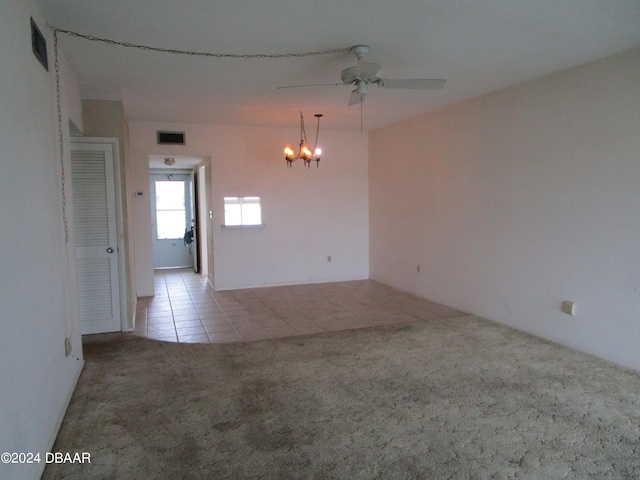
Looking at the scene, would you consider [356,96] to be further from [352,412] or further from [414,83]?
[352,412]

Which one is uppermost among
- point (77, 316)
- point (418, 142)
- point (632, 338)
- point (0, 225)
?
point (418, 142)

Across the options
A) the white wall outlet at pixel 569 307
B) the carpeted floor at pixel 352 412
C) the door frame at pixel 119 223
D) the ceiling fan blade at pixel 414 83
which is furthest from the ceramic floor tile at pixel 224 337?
the white wall outlet at pixel 569 307

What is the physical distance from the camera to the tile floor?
4590mm

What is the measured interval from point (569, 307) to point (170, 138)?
5.34m

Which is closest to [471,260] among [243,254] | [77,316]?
[243,254]

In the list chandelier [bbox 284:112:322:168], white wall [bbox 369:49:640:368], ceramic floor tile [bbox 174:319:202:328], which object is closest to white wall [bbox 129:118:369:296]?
chandelier [bbox 284:112:322:168]

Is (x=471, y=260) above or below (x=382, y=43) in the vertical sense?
below

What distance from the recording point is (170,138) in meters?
6.27

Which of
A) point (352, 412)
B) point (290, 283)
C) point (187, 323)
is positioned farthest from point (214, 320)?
point (352, 412)

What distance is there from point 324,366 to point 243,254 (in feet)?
11.5

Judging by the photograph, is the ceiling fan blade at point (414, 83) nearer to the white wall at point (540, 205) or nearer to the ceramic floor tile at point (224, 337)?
the white wall at point (540, 205)

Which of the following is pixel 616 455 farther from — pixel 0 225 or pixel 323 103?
pixel 323 103

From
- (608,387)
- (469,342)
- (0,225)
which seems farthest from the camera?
(469,342)

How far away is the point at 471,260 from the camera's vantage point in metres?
5.12
